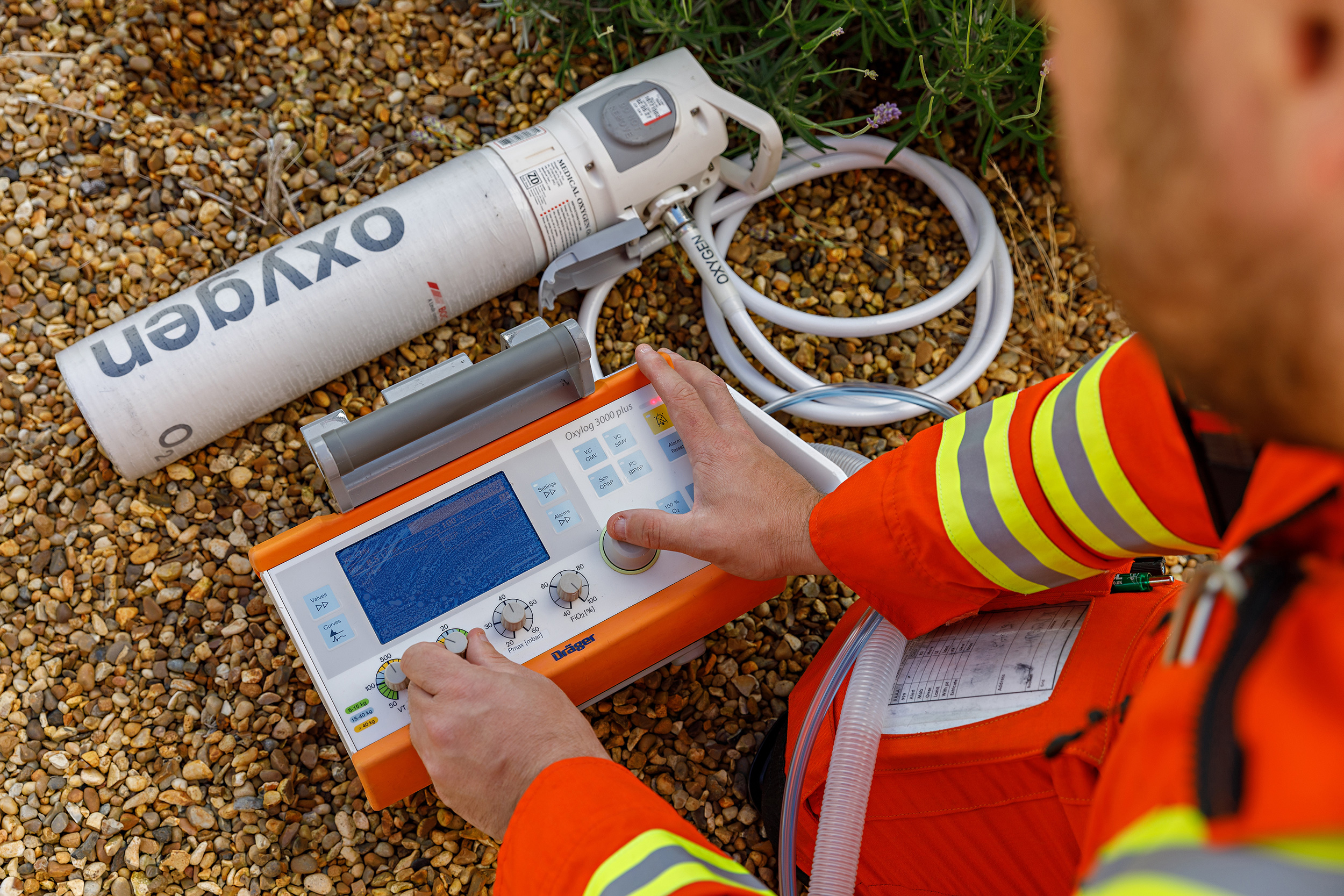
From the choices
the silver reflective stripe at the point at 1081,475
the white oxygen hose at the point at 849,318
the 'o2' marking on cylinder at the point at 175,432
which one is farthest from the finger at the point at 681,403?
the 'o2' marking on cylinder at the point at 175,432

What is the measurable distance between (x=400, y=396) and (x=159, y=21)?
105 centimetres

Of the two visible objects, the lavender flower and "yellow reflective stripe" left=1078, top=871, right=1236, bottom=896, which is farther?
the lavender flower

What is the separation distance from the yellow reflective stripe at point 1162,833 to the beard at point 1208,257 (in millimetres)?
213

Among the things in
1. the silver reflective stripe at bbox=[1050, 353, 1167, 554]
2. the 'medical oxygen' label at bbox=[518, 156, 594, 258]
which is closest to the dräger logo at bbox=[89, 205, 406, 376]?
the 'medical oxygen' label at bbox=[518, 156, 594, 258]

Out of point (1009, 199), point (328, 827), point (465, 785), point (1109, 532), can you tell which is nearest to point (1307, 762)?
point (1109, 532)

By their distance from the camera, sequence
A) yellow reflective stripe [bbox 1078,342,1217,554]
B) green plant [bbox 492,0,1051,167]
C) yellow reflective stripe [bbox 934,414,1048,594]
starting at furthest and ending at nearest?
green plant [bbox 492,0,1051,167]
yellow reflective stripe [bbox 934,414,1048,594]
yellow reflective stripe [bbox 1078,342,1217,554]

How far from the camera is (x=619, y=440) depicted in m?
1.23

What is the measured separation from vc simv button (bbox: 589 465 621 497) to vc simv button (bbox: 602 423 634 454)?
1.1 inches

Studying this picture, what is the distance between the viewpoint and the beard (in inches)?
14.5

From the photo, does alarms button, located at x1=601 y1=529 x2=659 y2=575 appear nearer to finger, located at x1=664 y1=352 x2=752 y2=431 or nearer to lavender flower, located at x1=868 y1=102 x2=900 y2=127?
finger, located at x1=664 y1=352 x2=752 y2=431

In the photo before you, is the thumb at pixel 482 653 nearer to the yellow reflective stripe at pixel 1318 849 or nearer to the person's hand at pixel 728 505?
the person's hand at pixel 728 505

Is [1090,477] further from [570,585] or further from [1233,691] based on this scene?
[570,585]

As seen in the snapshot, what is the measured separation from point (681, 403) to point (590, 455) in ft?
0.48

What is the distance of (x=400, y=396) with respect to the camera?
1.18 m
